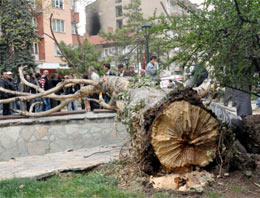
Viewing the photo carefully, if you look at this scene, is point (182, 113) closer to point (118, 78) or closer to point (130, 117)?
point (130, 117)

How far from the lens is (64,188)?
3.65m

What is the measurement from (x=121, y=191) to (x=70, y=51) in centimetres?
2529

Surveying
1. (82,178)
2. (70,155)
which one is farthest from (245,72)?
(70,155)

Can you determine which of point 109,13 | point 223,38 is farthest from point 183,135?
point 109,13

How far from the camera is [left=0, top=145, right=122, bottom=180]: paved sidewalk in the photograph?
4391mm

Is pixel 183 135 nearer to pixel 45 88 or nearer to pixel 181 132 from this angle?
pixel 181 132

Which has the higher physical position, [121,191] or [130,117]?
[130,117]

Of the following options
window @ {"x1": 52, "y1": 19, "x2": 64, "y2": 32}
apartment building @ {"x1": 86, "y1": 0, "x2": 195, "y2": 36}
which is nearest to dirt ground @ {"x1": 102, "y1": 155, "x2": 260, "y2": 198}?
apartment building @ {"x1": 86, "y1": 0, "x2": 195, "y2": 36}

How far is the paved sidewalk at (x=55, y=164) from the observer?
439 cm

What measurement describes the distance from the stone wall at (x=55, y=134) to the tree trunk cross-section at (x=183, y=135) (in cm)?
386

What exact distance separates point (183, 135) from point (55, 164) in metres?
2.59

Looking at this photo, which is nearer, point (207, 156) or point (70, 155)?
point (207, 156)

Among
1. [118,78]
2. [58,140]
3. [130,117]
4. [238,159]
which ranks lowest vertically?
[58,140]

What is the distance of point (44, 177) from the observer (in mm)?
4207
